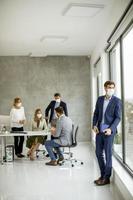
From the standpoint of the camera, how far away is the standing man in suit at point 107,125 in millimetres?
4805

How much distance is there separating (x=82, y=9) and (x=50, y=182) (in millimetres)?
3135

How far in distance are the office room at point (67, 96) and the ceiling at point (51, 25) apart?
0.06 feet

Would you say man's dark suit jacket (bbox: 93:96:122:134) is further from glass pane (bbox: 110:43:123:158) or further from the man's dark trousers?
glass pane (bbox: 110:43:123:158)

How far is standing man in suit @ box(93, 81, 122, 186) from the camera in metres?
4.80

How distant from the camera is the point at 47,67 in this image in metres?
10.9

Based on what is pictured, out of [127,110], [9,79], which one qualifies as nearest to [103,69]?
[127,110]

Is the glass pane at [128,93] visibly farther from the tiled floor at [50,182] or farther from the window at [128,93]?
the tiled floor at [50,182]

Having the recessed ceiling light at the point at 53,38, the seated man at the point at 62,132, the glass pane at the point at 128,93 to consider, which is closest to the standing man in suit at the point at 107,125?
the glass pane at the point at 128,93

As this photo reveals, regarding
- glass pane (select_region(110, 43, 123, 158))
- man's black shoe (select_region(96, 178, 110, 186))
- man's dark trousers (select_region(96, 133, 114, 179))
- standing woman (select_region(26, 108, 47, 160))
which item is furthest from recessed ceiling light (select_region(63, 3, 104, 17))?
man's black shoe (select_region(96, 178, 110, 186))

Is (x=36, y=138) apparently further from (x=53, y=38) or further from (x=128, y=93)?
(x=128, y=93)

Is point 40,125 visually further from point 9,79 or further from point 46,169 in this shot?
point 9,79

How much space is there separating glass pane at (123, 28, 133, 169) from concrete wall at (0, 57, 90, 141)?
5.35 m

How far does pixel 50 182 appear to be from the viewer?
5297mm

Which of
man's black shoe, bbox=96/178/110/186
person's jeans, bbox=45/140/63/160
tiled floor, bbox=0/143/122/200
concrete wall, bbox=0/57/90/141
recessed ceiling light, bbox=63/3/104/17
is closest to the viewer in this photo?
tiled floor, bbox=0/143/122/200
